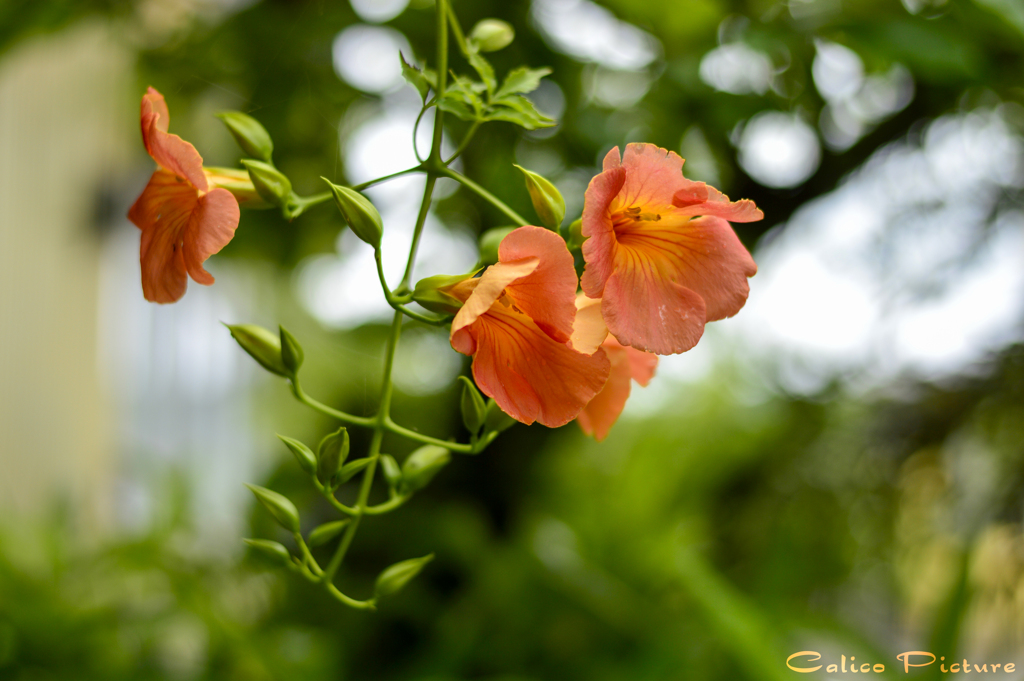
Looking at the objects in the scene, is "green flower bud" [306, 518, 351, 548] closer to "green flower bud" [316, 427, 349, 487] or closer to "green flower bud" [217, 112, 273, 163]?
"green flower bud" [316, 427, 349, 487]

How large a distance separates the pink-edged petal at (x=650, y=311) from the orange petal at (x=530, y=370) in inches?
0.8

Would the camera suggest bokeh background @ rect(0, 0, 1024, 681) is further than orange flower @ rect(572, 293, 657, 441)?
Yes

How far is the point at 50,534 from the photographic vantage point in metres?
0.98

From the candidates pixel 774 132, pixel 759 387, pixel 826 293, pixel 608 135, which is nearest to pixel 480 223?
pixel 608 135

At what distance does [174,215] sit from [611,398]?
172 mm

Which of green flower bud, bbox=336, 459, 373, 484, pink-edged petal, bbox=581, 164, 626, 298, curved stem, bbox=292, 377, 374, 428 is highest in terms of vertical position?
pink-edged petal, bbox=581, 164, 626, 298

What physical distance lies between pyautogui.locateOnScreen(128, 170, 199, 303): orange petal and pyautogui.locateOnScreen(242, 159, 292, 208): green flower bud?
0.02 metres

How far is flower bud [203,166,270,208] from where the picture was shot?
0.79 feet

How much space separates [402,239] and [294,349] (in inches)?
6.4

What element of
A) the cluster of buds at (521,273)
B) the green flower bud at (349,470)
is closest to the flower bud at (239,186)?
the cluster of buds at (521,273)

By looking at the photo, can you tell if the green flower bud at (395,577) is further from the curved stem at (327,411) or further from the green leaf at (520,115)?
the green leaf at (520,115)

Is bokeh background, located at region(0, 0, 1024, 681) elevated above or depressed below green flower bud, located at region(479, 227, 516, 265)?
below

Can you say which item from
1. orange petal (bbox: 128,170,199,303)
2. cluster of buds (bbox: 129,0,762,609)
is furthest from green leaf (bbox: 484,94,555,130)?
orange petal (bbox: 128,170,199,303)

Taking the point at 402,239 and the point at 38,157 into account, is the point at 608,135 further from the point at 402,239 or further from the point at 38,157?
the point at 38,157
